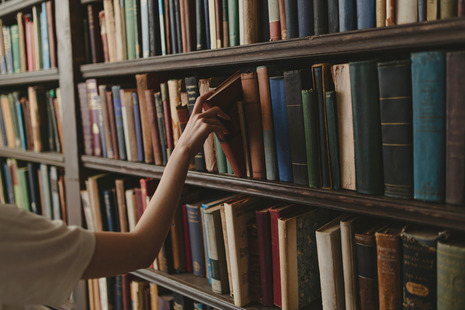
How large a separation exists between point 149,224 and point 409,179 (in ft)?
1.85

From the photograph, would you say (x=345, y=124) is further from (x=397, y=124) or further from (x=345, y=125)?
(x=397, y=124)

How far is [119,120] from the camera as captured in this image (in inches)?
56.0

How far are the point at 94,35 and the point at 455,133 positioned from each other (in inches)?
52.0

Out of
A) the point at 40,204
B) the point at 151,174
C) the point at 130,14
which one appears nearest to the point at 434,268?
the point at 151,174

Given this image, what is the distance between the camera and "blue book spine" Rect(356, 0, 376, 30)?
32.8 inches

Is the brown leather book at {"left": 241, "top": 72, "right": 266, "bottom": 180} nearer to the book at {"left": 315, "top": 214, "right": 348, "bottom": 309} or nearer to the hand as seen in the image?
the hand

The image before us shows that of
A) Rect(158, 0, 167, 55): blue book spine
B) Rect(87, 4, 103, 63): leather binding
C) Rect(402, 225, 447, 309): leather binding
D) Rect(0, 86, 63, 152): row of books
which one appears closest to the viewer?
Rect(402, 225, 447, 309): leather binding

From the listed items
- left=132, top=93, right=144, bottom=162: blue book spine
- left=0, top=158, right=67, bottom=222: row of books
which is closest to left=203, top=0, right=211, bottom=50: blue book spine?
left=132, top=93, right=144, bottom=162: blue book spine

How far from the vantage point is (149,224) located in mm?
858

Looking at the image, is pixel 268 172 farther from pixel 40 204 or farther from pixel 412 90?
pixel 40 204

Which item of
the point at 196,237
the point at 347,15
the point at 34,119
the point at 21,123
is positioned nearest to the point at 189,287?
the point at 196,237

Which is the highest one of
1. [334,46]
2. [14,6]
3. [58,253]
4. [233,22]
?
[14,6]

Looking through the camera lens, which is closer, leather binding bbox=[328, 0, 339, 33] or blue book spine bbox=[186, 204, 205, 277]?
leather binding bbox=[328, 0, 339, 33]

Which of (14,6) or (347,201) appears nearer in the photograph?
(347,201)
